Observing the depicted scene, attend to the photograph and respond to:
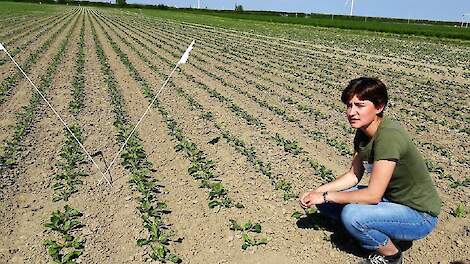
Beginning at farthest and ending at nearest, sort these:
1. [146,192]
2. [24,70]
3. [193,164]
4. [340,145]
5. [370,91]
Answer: [24,70] < [340,145] < [193,164] < [146,192] < [370,91]

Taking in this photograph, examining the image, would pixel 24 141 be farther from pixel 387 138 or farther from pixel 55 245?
pixel 387 138

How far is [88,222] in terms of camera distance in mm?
5215

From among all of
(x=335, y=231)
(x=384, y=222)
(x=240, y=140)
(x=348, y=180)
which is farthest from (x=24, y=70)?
(x=384, y=222)

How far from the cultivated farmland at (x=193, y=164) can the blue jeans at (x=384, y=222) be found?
0.66 meters

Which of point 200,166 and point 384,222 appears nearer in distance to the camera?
point 384,222

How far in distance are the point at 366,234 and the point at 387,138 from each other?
944 millimetres

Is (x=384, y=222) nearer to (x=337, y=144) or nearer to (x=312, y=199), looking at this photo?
(x=312, y=199)

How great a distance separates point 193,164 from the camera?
7016 millimetres

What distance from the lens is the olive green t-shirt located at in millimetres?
3861

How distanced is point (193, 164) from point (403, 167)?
3.71 meters

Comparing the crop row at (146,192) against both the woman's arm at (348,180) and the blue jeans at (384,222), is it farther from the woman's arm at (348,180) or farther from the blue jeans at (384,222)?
the blue jeans at (384,222)

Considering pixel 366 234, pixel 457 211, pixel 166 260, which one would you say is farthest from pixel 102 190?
pixel 457 211

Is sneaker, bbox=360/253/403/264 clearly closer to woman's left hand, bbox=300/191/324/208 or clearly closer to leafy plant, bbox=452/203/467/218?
woman's left hand, bbox=300/191/324/208

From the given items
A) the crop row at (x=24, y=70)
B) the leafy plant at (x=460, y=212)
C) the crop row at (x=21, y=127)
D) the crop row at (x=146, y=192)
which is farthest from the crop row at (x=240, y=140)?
the crop row at (x=24, y=70)
